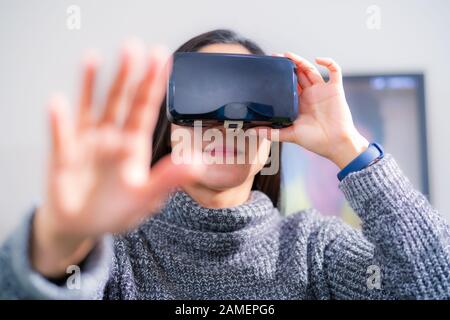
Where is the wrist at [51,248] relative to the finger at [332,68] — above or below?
below

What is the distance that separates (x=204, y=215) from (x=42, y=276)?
0.22m

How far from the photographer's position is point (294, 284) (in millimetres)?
488

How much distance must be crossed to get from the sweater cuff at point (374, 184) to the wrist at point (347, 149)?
0.14 feet

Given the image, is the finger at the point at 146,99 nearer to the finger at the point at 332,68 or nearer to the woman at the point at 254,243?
the woman at the point at 254,243

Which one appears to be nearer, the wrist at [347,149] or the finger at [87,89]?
the finger at [87,89]

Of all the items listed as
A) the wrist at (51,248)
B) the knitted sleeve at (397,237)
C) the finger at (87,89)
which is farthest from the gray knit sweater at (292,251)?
the finger at (87,89)

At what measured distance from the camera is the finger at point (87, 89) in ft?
0.75

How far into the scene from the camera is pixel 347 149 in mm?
485

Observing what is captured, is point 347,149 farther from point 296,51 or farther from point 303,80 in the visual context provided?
point 296,51

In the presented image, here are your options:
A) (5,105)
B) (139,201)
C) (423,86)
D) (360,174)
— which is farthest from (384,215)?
(5,105)

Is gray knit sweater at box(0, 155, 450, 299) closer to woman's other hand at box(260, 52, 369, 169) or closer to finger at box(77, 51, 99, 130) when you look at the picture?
woman's other hand at box(260, 52, 369, 169)

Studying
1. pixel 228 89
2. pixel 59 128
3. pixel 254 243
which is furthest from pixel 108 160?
pixel 254 243

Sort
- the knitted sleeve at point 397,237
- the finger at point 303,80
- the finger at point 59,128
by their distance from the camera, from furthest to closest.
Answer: the finger at point 303,80, the knitted sleeve at point 397,237, the finger at point 59,128

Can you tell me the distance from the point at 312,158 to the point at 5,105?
0.55 meters
